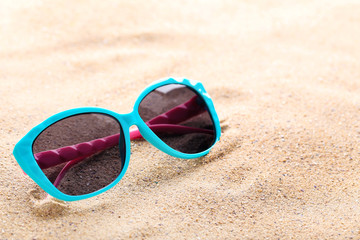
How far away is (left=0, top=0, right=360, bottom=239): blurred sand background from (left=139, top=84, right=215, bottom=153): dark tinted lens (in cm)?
7

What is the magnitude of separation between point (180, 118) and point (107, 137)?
0.32m

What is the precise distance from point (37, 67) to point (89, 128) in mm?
748

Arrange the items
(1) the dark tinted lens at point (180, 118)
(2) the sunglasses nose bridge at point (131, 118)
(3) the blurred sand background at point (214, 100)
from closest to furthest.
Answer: (3) the blurred sand background at point (214, 100)
(2) the sunglasses nose bridge at point (131, 118)
(1) the dark tinted lens at point (180, 118)

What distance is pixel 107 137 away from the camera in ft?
4.33

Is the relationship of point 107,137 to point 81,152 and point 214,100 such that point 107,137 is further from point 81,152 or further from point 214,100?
point 214,100

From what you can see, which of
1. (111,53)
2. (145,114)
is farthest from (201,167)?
(111,53)

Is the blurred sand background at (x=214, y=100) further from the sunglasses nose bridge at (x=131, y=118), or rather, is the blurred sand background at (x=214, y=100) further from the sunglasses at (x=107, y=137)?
the sunglasses nose bridge at (x=131, y=118)

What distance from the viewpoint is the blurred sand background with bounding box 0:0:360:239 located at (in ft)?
3.61

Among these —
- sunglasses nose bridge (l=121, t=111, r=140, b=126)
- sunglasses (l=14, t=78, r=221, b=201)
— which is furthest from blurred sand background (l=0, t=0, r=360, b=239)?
sunglasses nose bridge (l=121, t=111, r=140, b=126)

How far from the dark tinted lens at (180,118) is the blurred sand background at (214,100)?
0.23ft

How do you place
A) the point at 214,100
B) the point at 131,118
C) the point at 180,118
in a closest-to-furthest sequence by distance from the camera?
the point at 131,118 < the point at 180,118 < the point at 214,100

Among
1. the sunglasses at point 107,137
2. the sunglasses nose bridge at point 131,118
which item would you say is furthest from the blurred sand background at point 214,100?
the sunglasses nose bridge at point 131,118

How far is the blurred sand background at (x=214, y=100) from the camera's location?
1.10 meters

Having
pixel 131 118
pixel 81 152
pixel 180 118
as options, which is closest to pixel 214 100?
pixel 180 118
